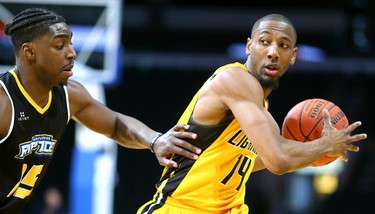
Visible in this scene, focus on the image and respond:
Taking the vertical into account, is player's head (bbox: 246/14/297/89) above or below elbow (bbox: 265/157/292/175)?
above

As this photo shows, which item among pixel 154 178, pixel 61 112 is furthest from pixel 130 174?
pixel 61 112

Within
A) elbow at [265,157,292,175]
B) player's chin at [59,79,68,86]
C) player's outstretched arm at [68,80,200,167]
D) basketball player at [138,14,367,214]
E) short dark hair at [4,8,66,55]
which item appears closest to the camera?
elbow at [265,157,292,175]

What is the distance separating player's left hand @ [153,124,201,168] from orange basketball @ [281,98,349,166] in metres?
0.72

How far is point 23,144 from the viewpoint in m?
4.47

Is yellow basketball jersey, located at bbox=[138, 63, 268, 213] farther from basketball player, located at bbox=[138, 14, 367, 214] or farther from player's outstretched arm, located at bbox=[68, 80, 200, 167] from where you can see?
player's outstretched arm, located at bbox=[68, 80, 200, 167]

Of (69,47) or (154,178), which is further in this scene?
(154,178)

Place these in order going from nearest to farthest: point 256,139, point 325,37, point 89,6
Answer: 1. point 256,139
2. point 89,6
3. point 325,37

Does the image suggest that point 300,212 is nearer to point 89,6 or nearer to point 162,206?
point 89,6

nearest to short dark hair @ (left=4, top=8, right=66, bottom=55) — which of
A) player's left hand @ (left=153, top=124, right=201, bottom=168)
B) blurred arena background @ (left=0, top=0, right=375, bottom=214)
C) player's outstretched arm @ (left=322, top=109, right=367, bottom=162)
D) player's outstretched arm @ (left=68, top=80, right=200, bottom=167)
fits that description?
player's outstretched arm @ (left=68, top=80, right=200, bottom=167)

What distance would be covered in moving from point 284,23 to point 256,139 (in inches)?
30.8

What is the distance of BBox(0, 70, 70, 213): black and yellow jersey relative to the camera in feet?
14.6

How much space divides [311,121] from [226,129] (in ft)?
2.00

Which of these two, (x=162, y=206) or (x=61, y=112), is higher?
(x=61, y=112)

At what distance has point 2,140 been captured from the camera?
439 centimetres
